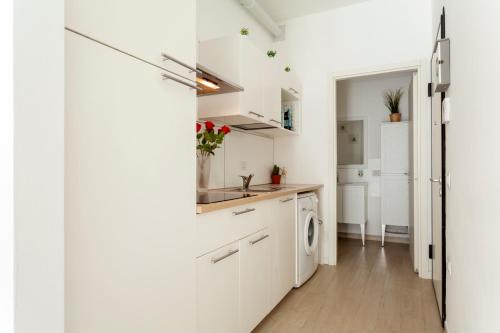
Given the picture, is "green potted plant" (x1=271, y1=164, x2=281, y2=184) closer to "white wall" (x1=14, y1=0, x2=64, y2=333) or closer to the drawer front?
the drawer front

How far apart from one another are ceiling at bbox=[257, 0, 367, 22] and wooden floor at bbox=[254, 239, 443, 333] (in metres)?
2.92

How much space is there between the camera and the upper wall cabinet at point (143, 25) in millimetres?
889

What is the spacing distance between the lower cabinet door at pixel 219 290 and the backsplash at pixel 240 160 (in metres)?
0.98

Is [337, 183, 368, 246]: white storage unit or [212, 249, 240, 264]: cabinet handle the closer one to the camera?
[212, 249, 240, 264]: cabinet handle

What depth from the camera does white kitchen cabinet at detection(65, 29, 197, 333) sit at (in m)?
0.86

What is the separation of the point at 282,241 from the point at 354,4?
273 centimetres

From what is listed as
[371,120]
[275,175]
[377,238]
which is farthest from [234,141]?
[377,238]

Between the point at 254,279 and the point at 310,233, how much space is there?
1.22 meters

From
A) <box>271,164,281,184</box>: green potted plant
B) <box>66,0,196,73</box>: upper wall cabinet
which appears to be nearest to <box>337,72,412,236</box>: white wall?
<box>271,164,281,184</box>: green potted plant

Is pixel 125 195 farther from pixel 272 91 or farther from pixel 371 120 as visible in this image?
pixel 371 120

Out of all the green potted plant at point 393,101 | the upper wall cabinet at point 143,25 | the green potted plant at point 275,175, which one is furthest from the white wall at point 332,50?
the upper wall cabinet at point 143,25

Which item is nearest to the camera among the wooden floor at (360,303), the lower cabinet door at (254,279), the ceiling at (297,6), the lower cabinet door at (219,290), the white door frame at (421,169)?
the lower cabinet door at (219,290)

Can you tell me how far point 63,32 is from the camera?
2.53 ft
